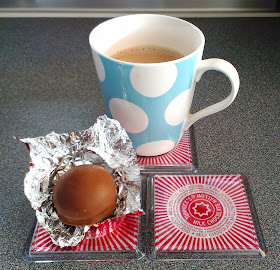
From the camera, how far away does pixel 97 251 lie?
35cm

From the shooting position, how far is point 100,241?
0.36 meters

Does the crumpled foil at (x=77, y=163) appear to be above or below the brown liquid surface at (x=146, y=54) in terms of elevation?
below

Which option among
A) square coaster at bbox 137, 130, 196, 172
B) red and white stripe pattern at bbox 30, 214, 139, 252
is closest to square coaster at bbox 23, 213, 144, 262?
red and white stripe pattern at bbox 30, 214, 139, 252

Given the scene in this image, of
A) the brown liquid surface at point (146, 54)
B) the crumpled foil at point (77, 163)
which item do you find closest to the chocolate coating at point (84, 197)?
the crumpled foil at point (77, 163)

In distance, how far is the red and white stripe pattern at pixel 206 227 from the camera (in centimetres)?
35

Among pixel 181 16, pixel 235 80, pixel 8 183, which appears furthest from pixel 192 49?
pixel 181 16

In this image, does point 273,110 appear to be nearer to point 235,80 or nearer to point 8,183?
point 235,80

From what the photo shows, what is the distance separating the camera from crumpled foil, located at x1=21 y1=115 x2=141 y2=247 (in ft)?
1.17

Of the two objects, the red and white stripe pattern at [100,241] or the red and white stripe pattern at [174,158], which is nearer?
the red and white stripe pattern at [100,241]

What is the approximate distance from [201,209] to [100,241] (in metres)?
0.12

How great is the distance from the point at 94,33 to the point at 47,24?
48 centimetres

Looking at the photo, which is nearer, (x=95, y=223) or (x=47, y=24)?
(x=95, y=223)

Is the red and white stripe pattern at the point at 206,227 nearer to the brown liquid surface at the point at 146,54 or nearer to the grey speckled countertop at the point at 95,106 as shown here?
the grey speckled countertop at the point at 95,106

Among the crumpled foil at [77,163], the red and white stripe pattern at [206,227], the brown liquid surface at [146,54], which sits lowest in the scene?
the red and white stripe pattern at [206,227]
